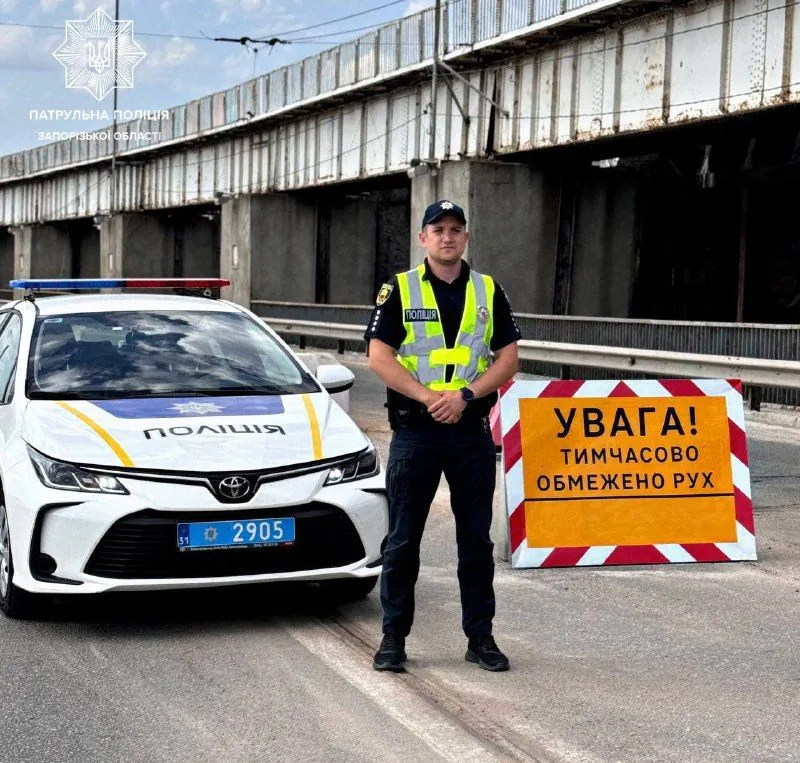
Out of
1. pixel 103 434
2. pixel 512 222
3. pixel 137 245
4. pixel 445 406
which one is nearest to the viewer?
pixel 445 406

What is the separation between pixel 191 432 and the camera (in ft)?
20.3

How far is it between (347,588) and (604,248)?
1015 inches

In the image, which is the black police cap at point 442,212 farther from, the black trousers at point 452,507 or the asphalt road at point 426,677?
the asphalt road at point 426,677

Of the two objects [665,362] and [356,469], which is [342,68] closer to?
[665,362]

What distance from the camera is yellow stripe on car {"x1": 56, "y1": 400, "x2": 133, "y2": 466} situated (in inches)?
233

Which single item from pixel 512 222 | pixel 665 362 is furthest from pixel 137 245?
pixel 665 362

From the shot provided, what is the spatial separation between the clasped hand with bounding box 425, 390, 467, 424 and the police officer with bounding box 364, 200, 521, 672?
23mm

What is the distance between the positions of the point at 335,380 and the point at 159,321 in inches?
41.0

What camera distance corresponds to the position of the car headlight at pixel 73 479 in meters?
5.86

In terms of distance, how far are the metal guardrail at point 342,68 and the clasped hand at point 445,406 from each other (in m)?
20.1

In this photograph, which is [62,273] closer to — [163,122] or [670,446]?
[163,122]

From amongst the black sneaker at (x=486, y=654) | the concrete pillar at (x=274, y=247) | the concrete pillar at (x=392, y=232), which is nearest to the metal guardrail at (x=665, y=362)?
the black sneaker at (x=486, y=654)

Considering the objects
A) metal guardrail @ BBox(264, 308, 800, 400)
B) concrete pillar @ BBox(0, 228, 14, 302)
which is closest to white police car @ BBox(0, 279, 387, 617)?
Result: metal guardrail @ BBox(264, 308, 800, 400)

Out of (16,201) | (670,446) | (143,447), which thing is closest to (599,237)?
(670,446)
